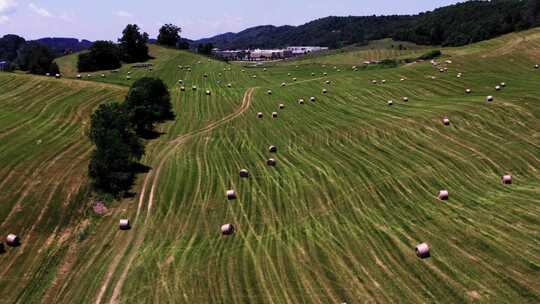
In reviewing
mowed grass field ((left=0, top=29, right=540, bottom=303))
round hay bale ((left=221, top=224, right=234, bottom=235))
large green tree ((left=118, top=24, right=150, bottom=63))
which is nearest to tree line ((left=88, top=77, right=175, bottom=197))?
mowed grass field ((left=0, top=29, right=540, bottom=303))

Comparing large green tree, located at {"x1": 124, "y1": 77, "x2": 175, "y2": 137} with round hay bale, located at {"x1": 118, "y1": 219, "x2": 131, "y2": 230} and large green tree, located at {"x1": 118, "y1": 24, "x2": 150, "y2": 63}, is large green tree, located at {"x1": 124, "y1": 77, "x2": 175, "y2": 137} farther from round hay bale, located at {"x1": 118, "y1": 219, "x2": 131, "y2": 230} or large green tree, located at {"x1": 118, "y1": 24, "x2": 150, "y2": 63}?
large green tree, located at {"x1": 118, "y1": 24, "x2": 150, "y2": 63}

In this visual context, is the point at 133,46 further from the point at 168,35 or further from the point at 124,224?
the point at 124,224

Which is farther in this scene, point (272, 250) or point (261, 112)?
point (261, 112)

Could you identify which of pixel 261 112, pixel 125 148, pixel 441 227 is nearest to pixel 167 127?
pixel 261 112

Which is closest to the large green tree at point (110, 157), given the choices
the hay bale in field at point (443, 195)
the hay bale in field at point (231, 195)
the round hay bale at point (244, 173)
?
the hay bale in field at point (231, 195)

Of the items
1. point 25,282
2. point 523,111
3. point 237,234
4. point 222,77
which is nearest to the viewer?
point 25,282

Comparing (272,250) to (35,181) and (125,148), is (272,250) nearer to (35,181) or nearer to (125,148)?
(125,148)
